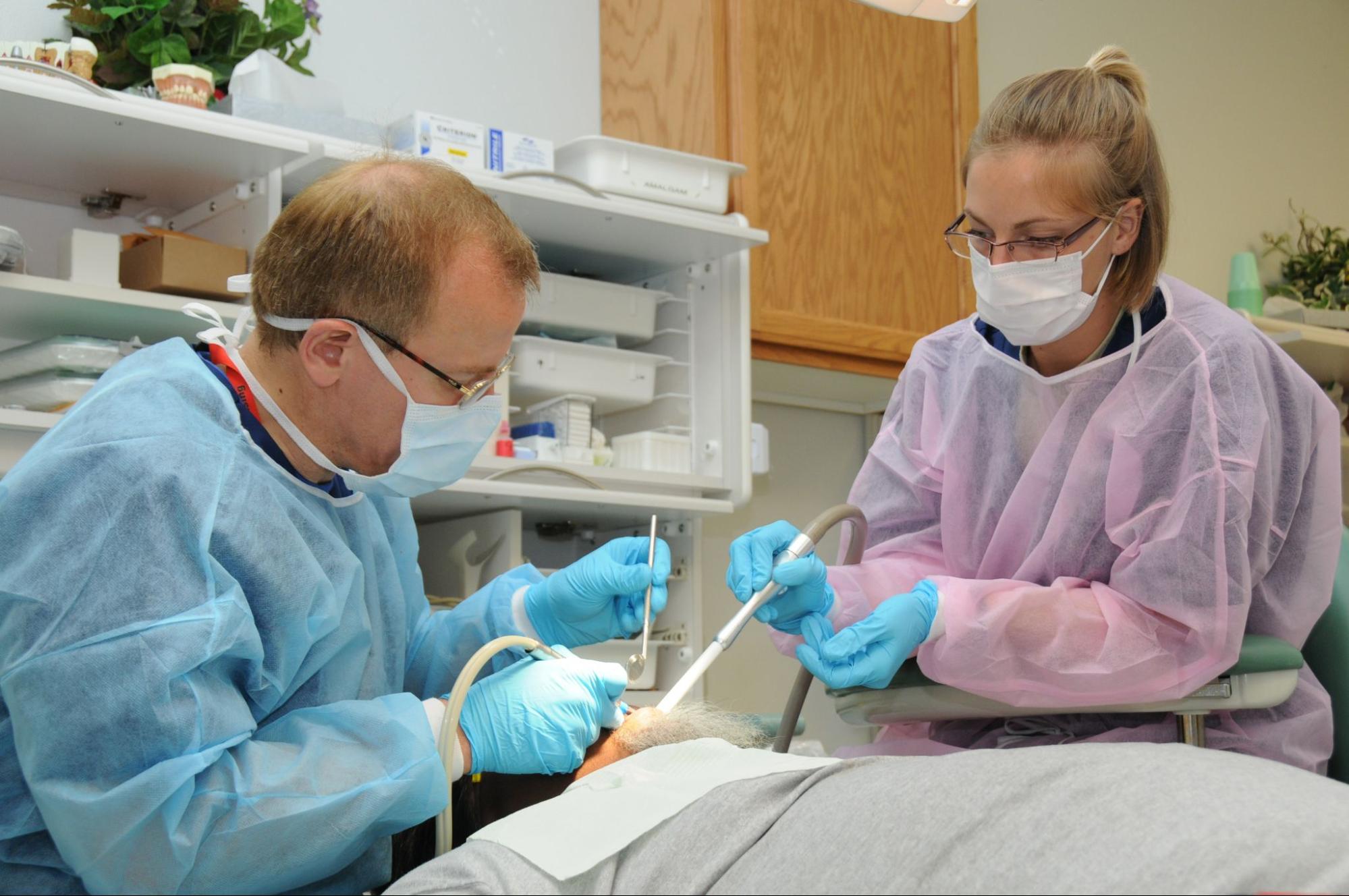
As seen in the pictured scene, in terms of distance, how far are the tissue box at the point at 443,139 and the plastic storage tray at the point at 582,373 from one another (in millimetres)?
319

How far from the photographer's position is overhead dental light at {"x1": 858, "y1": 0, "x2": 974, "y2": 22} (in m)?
1.94

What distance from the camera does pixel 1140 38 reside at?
384 cm

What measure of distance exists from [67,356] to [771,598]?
1.03 m

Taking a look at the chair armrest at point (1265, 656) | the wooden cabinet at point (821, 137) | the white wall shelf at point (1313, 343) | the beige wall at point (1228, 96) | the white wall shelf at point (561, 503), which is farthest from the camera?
the beige wall at point (1228, 96)

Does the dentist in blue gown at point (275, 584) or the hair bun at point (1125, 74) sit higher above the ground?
the hair bun at point (1125, 74)

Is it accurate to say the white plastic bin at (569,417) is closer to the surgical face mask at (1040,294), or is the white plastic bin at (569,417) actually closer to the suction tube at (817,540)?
the suction tube at (817,540)

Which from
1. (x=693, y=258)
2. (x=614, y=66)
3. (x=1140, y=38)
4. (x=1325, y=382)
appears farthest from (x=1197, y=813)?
(x=1140, y=38)

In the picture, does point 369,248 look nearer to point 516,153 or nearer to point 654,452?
point 516,153

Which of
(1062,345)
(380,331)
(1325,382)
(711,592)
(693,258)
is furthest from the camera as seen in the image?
(1325,382)

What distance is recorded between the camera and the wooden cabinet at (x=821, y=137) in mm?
2605

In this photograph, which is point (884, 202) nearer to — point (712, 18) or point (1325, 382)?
point (712, 18)

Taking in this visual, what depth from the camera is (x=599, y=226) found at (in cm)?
236

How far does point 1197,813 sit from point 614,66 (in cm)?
235

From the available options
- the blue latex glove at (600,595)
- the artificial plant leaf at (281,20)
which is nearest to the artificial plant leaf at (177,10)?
the artificial plant leaf at (281,20)
